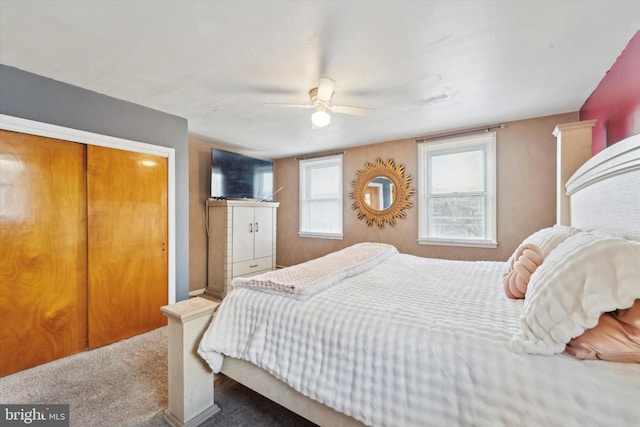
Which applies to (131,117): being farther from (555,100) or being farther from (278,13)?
(555,100)

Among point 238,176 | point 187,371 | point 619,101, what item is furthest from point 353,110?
point 238,176

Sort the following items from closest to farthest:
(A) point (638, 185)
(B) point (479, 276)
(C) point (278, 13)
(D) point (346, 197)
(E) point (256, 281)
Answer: (A) point (638, 185) < (C) point (278, 13) < (E) point (256, 281) < (B) point (479, 276) < (D) point (346, 197)

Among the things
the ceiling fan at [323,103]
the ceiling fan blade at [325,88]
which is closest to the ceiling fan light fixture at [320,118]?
the ceiling fan at [323,103]

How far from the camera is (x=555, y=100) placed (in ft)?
8.35

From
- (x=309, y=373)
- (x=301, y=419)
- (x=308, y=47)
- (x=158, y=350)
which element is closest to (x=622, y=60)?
(x=308, y=47)

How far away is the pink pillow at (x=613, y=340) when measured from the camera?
0.79 metres

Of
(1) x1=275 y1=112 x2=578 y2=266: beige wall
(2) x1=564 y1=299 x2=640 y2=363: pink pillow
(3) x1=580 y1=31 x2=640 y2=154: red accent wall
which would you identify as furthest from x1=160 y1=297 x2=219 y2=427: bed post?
(1) x1=275 y1=112 x2=578 y2=266: beige wall

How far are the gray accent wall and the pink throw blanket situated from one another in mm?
1788

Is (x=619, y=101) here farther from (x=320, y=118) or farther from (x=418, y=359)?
(x=418, y=359)

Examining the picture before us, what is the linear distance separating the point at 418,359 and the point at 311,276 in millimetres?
810

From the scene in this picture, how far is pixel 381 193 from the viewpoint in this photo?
13.5ft

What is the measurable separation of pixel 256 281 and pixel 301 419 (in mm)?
844

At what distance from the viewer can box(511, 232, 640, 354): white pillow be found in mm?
806

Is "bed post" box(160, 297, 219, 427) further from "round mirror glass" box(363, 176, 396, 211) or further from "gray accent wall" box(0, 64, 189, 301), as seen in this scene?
"round mirror glass" box(363, 176, 396, 211)
